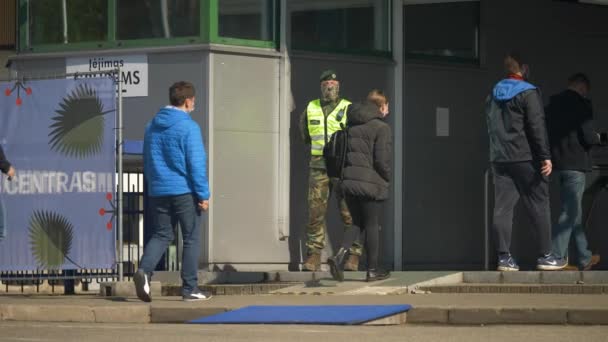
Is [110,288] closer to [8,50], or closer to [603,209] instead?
[603,209]

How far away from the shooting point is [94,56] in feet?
58.0

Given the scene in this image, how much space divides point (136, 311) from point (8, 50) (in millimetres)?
10220

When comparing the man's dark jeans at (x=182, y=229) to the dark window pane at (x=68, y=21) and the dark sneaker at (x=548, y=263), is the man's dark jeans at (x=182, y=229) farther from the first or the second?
the dark window pane at (x=68, y=21)

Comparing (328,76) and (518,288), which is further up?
(328,76)

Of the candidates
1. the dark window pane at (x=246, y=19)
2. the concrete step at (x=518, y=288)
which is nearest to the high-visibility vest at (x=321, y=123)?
the dark window pane at (x=246, y=19)

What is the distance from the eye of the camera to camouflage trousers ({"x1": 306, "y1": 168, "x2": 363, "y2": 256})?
16641 millimetres

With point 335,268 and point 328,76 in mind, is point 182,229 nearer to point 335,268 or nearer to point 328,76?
point 335,268

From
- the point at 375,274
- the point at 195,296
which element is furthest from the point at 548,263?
the point at 195,296

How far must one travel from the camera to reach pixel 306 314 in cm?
1287

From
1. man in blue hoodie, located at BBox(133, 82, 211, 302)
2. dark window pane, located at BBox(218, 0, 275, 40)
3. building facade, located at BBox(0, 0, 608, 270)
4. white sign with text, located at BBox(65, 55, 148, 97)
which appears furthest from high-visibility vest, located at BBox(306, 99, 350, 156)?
man in blue hoodie, located at BBox(133, 82, 211, 302)

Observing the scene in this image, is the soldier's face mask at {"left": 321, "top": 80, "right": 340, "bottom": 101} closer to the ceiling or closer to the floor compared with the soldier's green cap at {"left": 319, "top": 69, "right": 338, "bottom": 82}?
closer to the floor

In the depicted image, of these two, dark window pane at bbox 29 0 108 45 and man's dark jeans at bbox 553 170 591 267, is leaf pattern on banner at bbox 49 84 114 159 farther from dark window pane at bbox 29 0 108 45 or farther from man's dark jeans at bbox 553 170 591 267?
man's dark jeans at bbox 553 170 591 267

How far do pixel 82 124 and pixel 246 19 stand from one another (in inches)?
116

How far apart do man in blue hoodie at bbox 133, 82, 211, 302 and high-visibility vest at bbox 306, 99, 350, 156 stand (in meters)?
2.57
